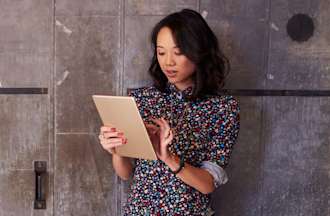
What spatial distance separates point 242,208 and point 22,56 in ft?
3.95

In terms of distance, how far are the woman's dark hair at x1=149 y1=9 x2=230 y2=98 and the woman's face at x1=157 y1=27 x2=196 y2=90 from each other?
0.05 ft

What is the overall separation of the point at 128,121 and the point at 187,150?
0.34 metres

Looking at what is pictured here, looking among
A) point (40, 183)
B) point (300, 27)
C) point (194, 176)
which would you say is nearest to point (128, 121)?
point (194, 176)

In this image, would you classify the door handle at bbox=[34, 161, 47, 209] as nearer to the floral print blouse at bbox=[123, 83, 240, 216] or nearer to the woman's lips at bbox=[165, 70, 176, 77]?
the floral print blouse at bbox=[123, 83, 240, 216]

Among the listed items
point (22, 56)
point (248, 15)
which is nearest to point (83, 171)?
point (22, 56)

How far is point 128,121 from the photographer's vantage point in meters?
1.15

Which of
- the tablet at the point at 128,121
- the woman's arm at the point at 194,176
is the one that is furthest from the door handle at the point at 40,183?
the woman's arm at the point at 194,176

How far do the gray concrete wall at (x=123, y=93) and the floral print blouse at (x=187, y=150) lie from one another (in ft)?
1.15

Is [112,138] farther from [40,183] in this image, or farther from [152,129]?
[40,183]

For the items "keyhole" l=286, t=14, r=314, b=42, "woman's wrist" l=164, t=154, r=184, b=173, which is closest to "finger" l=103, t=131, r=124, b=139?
"woman's wrist" l=164, t=154, r=184, b=173

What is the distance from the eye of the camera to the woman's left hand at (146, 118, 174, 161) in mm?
1160

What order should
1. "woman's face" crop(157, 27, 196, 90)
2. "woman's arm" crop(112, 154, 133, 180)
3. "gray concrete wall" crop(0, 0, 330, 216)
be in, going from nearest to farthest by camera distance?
"woman's face" crop(157, 27, 196, 90) < "woman's arm" crop(112, 154, 133, 180) < "gray concrete wall" crop(0, 0, 330, 216)

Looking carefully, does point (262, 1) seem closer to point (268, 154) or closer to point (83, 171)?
point (268, 154)

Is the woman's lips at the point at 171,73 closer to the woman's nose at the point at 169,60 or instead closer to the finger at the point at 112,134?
the woman's nose at the point at 169,60
